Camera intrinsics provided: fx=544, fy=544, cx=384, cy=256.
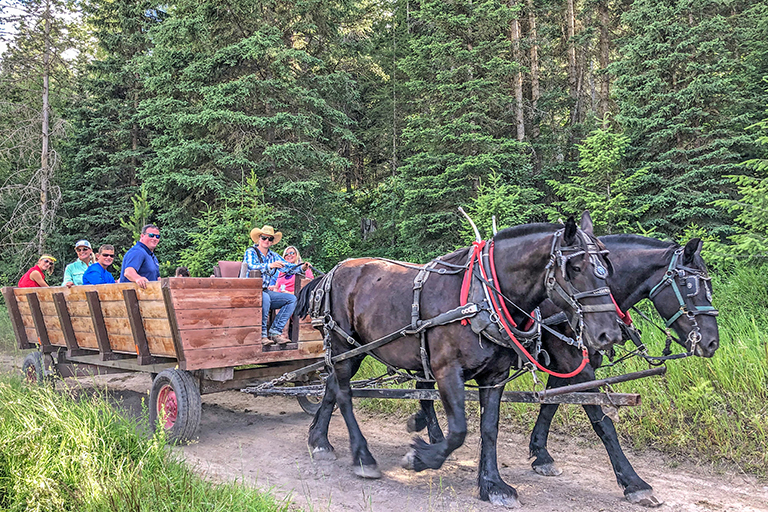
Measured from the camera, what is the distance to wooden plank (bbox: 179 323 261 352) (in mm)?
5078

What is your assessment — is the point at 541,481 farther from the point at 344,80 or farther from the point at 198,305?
the point at 344,80

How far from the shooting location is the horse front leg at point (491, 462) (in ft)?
12.6

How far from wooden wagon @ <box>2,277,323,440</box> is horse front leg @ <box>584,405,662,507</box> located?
3.20 metres

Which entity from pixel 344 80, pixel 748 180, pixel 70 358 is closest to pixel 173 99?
pixel 344 80

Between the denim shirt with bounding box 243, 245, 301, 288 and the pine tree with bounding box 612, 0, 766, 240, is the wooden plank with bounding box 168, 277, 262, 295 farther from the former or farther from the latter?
the pine tree with bounding box 612, 0, 766, 240

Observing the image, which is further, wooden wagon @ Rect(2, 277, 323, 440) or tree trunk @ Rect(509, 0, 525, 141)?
tree trunk @ Rect(509, 0, 525, 141)

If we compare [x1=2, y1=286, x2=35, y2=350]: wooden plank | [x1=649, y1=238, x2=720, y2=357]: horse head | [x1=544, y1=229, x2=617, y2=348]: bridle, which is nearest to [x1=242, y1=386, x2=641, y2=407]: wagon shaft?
[x1=544, y1=229, x2=617, y2=348]: bridle

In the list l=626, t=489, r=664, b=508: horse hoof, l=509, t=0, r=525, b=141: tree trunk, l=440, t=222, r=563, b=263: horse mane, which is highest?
l=509, t=0, r=525, b=141: tree trunk

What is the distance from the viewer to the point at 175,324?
16.5 ft

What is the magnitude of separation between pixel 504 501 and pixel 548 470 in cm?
89

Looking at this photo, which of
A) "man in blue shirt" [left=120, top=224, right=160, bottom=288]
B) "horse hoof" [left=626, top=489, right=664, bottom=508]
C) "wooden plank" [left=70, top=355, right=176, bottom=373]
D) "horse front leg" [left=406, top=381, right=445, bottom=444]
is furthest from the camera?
"man in blue shirt" [left=120, top=224, right=160, bottom=288]

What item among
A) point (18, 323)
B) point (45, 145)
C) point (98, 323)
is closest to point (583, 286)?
point (98, 323)

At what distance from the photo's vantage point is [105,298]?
5.92 meters

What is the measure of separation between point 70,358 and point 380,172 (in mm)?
16109
